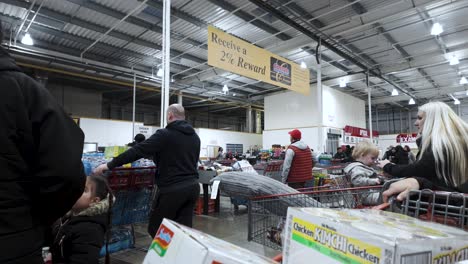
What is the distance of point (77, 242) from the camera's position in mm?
1709

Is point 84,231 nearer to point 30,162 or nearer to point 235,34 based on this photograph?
point 30,162

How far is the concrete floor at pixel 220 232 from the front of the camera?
10.8 ft

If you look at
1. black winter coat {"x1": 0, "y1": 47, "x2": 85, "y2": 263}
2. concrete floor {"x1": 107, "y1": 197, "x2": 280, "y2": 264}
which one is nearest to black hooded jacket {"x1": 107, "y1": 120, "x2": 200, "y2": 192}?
concrete floor {"x1": 107, "y1": 197, "x2": 280, "y2": 264}

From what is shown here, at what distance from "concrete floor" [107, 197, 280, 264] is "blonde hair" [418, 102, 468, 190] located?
1786mm

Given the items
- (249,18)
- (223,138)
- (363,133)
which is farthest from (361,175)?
(223,138)

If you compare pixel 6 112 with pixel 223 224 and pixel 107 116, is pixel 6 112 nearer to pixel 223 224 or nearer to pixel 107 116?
pixel 223 224

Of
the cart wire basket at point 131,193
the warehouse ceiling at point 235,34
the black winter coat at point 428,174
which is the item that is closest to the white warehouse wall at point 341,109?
the warehouse ceiling at point 235,34

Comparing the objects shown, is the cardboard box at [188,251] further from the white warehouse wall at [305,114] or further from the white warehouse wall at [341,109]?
the white warehouse wall at [341,109]

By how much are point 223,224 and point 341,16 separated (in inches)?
241

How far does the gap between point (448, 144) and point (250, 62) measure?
5.03 meters

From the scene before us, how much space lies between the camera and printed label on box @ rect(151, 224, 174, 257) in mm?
692

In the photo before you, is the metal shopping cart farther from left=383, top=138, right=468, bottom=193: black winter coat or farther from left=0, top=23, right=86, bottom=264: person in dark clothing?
left=0, top=23, right=86, bottom=264: person in dark clothing

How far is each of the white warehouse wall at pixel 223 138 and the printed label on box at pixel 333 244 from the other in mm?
13595

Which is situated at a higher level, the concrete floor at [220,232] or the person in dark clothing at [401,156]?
the person in dark clothing at [401,156]
